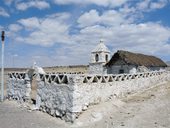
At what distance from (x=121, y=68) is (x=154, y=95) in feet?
46.5

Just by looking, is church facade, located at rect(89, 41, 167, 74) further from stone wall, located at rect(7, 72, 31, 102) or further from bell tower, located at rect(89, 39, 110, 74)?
stone wall, located at rect(7, 72, 31, 102)

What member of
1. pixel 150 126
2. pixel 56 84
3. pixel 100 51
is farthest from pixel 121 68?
pixel 150 126

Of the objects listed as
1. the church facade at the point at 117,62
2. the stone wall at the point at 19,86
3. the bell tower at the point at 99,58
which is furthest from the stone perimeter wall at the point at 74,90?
the bell tower at the point at 99,58

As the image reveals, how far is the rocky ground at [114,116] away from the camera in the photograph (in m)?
12.7

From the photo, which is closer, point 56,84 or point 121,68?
point 56,84

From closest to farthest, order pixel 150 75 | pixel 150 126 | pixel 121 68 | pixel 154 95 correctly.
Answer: pixel 150 126
pixel 154 95
pixel 150 75
pixel 121 68

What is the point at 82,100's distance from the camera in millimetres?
14055

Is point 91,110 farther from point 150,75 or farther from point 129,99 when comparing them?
point 150,75

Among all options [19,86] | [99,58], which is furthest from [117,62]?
[19,86]

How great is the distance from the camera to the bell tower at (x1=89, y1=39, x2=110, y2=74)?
34438 mm

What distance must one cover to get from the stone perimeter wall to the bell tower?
14033 millimetres

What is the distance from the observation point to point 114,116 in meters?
14.0

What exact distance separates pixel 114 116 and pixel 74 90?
2665 mm

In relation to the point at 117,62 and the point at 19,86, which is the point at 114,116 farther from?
the point at 117,62
